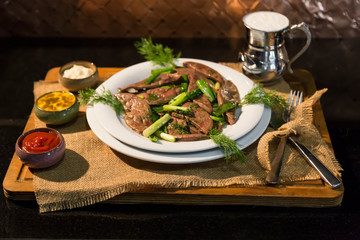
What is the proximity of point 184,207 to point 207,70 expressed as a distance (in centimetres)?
86

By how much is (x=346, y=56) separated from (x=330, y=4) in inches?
14.4

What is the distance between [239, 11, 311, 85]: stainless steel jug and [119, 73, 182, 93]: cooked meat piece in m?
0.41

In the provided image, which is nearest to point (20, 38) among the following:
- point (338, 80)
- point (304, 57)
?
point (304, 57)

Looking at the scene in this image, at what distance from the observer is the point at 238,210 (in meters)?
1.77

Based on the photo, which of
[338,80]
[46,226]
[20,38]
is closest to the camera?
[46,226]

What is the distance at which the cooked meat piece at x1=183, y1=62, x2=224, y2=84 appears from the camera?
7.54ft

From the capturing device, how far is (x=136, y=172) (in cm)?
182

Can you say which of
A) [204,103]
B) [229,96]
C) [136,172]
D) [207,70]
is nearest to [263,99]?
[229,96]

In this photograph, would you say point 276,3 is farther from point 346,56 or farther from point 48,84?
point 48,84

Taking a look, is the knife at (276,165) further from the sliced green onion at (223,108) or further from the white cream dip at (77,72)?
the white cream dip at (77,72)

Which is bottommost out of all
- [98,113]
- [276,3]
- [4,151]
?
[4,151]

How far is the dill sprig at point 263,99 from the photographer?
208 cm

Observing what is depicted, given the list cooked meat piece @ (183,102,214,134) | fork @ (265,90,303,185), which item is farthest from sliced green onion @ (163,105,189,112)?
fork @ (265,90,303,185)

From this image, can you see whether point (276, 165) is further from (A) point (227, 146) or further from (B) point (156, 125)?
(B) point (156, 125)
